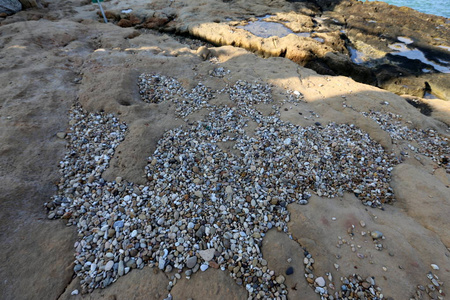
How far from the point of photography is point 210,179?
4.61 metres

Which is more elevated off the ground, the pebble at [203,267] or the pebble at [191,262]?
the pebble at [191,262]

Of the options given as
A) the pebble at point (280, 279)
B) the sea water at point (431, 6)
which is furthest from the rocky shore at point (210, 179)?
the sea water at point (431, 6)

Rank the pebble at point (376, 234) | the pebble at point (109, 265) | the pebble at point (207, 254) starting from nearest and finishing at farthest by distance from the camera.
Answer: the pebble at point (109, 265)
the pebble at point (207, 254)
the pebble at point (376, 234)

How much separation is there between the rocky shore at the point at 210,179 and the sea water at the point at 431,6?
15149 mm

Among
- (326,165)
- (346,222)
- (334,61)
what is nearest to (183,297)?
(346,222)

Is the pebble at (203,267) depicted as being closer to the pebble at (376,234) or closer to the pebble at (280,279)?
the pebble at (280,279)

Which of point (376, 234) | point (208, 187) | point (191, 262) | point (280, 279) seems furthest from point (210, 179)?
point (376, 234)

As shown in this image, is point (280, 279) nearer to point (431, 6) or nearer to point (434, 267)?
point (434, 267)

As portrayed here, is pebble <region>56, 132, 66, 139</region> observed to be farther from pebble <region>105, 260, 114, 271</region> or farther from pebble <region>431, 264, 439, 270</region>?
pebble <region>431, 264, 439, 270</region>

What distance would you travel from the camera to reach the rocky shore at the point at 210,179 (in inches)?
130

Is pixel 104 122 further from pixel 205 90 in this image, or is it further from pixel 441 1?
pixel 441 1

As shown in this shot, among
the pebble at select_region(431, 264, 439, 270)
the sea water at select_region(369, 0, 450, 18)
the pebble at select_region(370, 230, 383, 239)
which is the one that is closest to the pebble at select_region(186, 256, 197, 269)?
the pebble at select_region(370, 230, 383, 239)

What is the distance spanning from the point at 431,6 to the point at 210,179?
28.9 meters

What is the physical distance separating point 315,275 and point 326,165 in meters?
2.52
